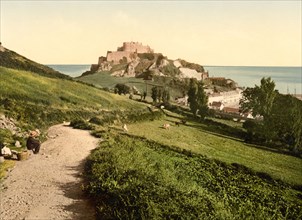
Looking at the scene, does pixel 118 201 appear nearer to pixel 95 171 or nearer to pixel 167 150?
pixel 95 171

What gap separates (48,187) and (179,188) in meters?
7.71

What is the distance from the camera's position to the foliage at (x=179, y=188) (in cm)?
1435

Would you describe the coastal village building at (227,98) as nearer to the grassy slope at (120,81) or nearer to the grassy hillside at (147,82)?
the grassy hillside at (147,82)

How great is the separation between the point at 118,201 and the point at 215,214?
4467mm

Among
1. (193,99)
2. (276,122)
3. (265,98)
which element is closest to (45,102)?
(276,122)

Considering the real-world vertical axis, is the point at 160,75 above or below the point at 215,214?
above

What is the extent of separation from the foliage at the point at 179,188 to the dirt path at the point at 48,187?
98 centimetres

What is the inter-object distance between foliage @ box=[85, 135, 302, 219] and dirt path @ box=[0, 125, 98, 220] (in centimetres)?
98

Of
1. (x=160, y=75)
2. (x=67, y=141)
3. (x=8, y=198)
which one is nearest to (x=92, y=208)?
(x=8, y=198)

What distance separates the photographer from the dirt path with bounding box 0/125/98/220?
623 inches

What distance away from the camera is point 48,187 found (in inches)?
752

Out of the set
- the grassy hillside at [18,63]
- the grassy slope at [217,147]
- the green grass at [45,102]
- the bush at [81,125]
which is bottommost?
the grassy slope at [217,147]

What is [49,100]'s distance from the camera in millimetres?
50594

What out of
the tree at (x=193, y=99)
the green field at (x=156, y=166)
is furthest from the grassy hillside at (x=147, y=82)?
the green field at (x=156, y=166)
